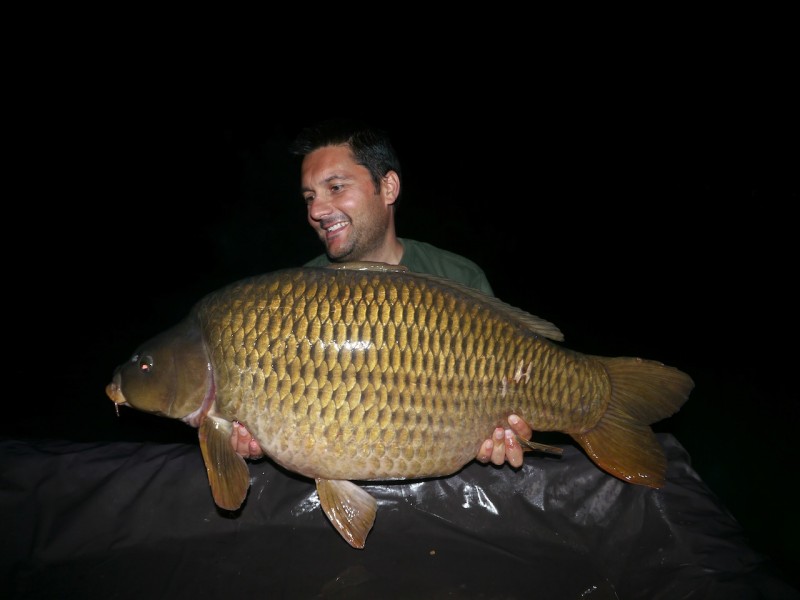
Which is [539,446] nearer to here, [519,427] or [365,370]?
[519,427]

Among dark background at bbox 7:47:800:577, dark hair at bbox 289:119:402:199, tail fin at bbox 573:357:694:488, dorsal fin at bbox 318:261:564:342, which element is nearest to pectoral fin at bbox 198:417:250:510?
dorsal fin at bbox 318:261:564:342

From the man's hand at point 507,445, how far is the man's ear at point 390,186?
984 millimetres

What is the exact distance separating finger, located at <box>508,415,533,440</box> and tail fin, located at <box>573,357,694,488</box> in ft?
0.48

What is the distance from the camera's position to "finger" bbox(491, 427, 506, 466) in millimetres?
1190

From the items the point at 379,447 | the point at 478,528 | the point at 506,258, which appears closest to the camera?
the point at 379,447

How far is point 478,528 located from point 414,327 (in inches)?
25.7

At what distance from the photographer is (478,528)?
4.21 ft

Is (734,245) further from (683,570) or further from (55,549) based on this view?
(55,549)

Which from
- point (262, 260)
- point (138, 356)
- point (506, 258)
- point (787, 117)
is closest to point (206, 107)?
point (262, 260)

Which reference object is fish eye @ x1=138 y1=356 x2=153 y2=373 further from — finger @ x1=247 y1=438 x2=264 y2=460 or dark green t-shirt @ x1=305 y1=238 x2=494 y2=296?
dark green t-shirt @ x1=305 y1=238 x2=494 y2=296

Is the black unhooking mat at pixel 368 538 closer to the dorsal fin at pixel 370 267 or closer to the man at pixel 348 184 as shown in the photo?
the dorsal fin at pixel 370 267

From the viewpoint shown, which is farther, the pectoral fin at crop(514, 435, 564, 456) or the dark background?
the dark background

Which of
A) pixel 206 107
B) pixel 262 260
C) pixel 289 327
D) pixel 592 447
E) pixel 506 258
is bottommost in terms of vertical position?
pixel 262 260

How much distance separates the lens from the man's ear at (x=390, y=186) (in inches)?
68.6
